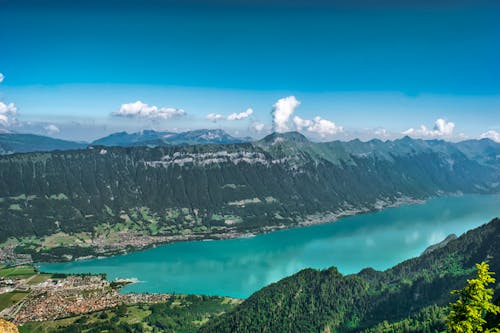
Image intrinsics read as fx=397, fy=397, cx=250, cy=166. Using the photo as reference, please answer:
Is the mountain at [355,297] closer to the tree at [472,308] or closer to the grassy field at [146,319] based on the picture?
the grassy field at [146,319]

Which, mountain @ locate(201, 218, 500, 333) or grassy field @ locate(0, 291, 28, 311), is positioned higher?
mountain @ locate(201, 218, 500, 333)

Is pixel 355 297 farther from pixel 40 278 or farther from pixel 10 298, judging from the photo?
pixel 40 278

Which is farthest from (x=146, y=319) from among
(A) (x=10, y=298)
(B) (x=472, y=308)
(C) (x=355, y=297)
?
(B) (x=472, y=308)

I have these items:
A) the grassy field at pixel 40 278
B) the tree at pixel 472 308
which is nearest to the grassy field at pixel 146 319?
the grassy field at pixel 40 278

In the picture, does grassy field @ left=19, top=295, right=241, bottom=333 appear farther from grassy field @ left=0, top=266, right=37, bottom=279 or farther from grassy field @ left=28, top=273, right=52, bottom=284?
grassy field @ left=0, top=266, right=37, bottom=279

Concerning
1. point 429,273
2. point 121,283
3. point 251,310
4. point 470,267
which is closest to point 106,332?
point 251,310

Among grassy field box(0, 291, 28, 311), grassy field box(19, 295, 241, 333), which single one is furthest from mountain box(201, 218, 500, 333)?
grassy field box(0, 291, 28, 311)

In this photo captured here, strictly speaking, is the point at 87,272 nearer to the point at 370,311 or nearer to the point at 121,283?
the point at 121,283
